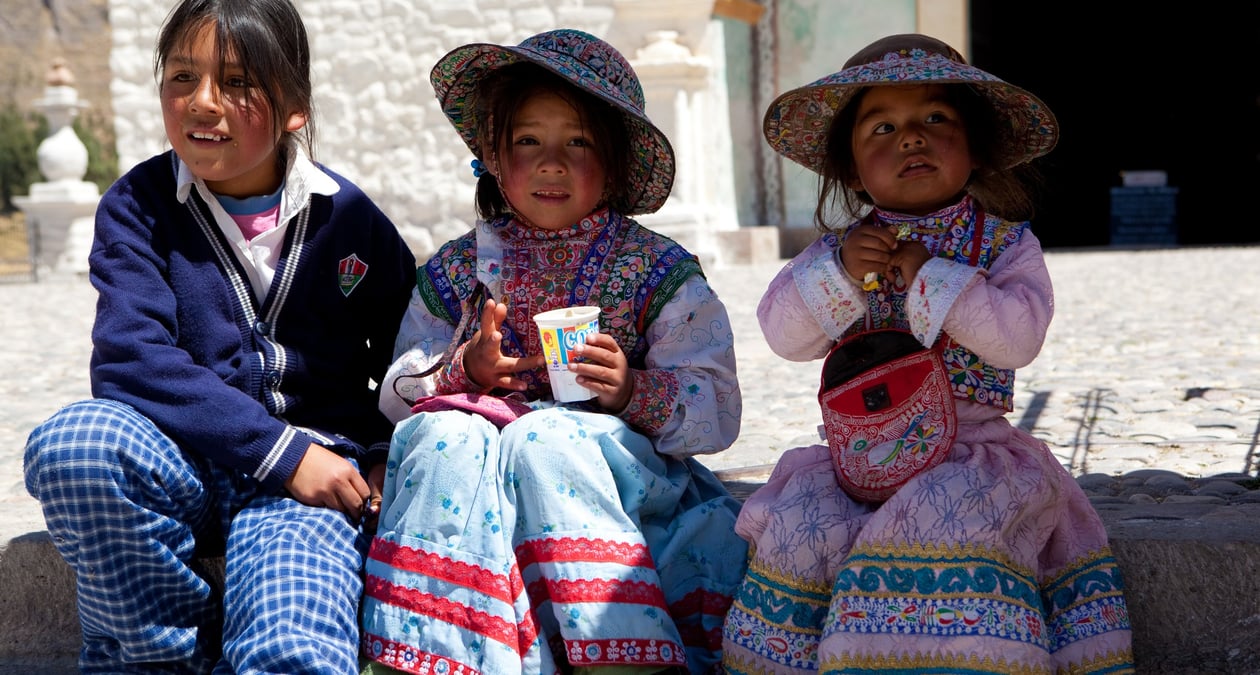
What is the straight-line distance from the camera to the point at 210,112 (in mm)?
2451

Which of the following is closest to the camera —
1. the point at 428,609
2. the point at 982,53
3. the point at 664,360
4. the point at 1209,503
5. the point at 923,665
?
the point at 923,665

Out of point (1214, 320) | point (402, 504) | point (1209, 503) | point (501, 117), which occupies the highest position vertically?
point (501, 117)

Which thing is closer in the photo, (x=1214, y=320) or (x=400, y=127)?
(x=1214, y=320)

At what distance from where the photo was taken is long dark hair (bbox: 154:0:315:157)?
2453 millimetres

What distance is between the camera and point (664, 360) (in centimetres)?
251

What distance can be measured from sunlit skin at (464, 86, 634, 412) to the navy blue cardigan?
1.11ft

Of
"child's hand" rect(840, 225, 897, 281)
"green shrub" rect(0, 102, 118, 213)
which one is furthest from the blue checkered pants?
"green shrub" rect(0, 102, 118, 213)

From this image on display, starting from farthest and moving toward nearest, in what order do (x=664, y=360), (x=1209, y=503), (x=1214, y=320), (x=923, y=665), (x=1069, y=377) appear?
(x=1214, y=320), (x=1069, y=377), (x=1209, y=503), (x=664, y=360), (x=923, y=665)

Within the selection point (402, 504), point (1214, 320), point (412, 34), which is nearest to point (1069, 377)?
point (1214, 320)

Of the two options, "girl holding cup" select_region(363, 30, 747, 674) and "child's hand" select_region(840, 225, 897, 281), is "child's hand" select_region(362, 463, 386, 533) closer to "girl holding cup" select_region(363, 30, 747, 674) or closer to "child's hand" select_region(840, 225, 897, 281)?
"girl holding cup" select_region(363, 30, 747, 674)

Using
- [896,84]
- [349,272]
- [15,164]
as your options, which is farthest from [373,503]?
[15,164]

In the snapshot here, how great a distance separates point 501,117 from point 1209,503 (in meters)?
1.74

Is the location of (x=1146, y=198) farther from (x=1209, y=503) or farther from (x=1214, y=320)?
(x=1209, y=503)

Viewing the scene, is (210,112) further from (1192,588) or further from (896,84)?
(1192,588)
